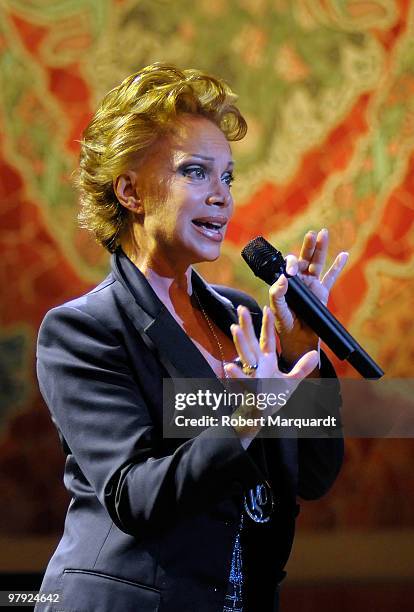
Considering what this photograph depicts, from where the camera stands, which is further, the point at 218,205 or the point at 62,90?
the point at 62,90

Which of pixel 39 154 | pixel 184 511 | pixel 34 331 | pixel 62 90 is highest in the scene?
pixel 62 90

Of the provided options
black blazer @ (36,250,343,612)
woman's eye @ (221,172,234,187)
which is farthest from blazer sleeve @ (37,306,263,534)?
woman's eye @ (221,172,234,187)

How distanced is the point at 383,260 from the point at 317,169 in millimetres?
354

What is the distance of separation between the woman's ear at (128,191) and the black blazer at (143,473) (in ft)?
0.36

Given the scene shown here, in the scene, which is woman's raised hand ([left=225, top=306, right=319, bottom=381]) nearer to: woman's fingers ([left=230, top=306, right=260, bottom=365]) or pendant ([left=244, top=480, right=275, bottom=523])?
woman's fingers ([left=230, top=306, right=260, bottom=365])

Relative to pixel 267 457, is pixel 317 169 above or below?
above

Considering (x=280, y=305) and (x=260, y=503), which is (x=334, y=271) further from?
(x=260, y=503)

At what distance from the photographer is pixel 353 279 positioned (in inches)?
118

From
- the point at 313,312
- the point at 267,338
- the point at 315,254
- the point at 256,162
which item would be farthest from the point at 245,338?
the point at 256,162

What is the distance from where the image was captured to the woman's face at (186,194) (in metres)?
1.54

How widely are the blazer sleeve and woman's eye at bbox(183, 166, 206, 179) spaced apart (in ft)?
0.96

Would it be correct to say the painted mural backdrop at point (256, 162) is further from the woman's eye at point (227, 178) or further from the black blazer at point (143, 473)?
the black blazer at point (143, 473)

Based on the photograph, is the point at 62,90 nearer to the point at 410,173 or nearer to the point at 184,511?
the point at 410,173

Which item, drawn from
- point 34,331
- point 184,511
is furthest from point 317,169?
point 184,511
